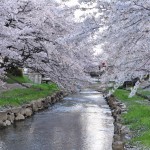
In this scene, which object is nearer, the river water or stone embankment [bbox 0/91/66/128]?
the river water

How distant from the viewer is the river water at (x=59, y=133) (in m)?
13.4

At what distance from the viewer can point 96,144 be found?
1366cm

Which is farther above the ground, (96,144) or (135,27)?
(135,27)

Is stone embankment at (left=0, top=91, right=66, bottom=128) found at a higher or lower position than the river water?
higher

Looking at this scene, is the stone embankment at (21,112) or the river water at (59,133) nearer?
the river water at (59,133)

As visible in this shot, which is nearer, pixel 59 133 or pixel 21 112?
pixel 59 133

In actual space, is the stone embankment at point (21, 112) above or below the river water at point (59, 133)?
above

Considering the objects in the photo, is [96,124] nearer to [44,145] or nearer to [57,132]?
[57,132]

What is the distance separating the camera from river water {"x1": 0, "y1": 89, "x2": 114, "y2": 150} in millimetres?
13359

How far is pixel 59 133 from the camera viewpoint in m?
15.9

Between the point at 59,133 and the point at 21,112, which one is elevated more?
the point at 21,112

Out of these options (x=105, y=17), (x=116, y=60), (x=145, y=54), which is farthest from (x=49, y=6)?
(x=105, y=17)

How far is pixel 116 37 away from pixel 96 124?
41.5 feet

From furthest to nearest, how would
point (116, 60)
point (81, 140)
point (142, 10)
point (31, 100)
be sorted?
point (31, 100)
point (81, 140)
point (116, 60)
point (142, 10)
